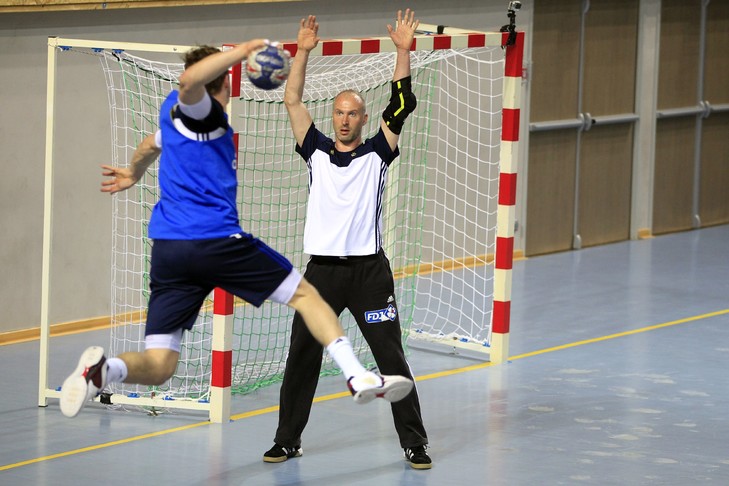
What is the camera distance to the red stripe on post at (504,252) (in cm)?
999

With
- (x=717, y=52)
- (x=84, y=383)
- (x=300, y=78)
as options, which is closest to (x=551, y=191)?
(x=717, y=52)

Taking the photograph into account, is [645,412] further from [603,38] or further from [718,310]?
[603,38]

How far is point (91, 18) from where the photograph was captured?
1103cm

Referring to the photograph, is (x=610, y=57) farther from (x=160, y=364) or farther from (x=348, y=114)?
(x=160, y=364)

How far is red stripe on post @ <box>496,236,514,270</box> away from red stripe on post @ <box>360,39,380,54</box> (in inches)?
79.7

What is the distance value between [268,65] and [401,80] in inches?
74.0

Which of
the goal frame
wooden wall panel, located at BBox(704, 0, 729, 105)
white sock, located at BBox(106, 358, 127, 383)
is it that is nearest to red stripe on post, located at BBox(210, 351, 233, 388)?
the goal frame

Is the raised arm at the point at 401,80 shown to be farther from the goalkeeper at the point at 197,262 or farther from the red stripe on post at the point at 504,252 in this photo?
the red stripe on post at the point at 504,252

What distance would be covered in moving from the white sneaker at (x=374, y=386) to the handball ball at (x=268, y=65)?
1.41m

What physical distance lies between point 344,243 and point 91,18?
15.2 feet

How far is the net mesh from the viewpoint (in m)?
10.1

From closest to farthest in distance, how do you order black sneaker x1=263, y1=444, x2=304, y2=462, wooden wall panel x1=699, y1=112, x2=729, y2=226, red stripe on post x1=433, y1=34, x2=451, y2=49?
black sneaker x1=263, y1=444, x2=304, y2=462, red stripe on post x1=433, y1=34, x2=451, y2=49, wooden wall panel x1=699, y1=112, x2=729, y2=226

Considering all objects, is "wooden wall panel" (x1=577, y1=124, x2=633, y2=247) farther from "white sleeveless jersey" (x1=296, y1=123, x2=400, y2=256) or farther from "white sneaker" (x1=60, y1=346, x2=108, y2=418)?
"white sneaker" (x1=60, y1=346, x2=108, y2=418)

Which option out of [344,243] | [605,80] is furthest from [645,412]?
[605,80]
